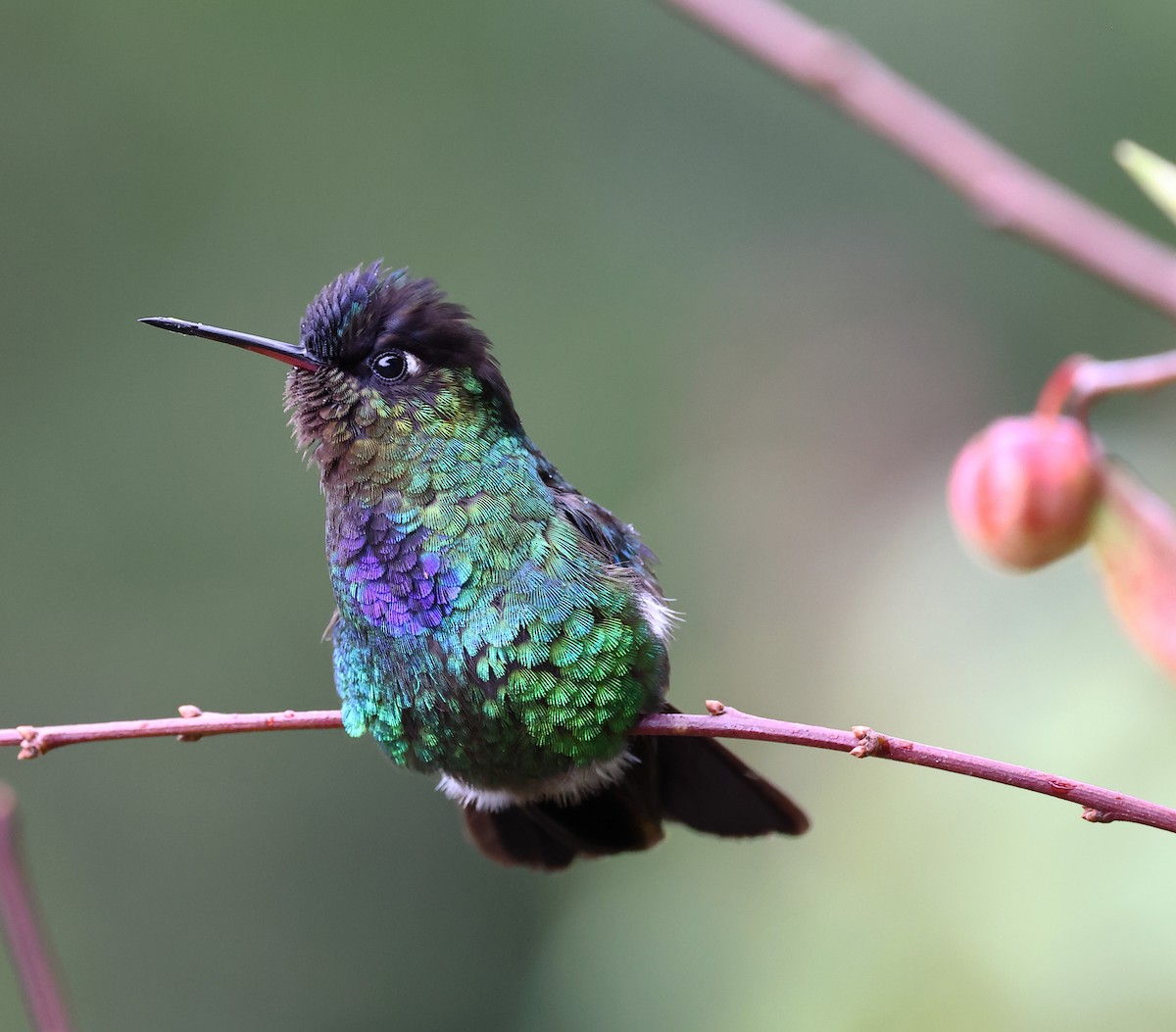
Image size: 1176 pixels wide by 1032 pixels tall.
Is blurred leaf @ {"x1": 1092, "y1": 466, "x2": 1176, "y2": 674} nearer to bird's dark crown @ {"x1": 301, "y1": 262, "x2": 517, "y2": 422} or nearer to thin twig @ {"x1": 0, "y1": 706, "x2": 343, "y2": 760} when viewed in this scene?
bird's dark crown @ {"x1": 301, "y1": 262, "x2": 517, "y2": 422}

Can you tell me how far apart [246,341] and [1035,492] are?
3.19ft

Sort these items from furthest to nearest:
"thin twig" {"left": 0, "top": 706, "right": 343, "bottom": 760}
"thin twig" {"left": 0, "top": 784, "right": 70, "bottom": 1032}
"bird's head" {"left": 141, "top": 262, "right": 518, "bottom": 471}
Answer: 1. "bird's head" {"left": 141, "top": 262, "right": 518, "bottom": 471}
2. "thin twig" {"left": 0, "top": 706, "right": 343, "bottom": 760}
3. "thin twig" {"left": 0, "top": 784, "right": 70, "bottom": 1032}

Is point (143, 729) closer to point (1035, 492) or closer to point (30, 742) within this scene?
point (30, 742)

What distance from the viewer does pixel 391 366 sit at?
184 cm

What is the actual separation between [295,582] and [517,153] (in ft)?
7.69

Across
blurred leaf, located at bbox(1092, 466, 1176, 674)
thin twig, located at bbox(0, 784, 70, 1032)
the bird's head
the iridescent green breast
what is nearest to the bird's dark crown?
the bird's head

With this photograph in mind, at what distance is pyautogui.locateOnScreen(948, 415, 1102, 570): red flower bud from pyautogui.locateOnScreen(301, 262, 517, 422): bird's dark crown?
2.20ft

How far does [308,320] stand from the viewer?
6.03 ft

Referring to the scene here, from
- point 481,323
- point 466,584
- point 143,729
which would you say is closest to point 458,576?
point 466,584

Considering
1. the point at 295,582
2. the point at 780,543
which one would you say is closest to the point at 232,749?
the point at 295,582

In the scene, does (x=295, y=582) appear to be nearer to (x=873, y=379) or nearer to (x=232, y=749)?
(x=232, y=749)

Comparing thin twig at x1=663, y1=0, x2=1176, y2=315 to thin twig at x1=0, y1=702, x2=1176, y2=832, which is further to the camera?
thin twig at x1=663, y1=0, x2=1176, y2=315

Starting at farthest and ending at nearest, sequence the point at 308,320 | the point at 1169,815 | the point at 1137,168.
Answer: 1. the point at 308,320
2. the point at 1137,168
3. the point at 1169,815

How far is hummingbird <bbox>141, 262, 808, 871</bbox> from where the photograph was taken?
1.70 metres
